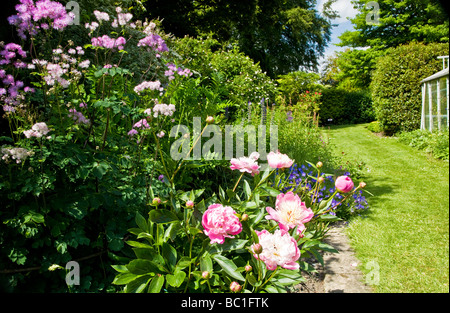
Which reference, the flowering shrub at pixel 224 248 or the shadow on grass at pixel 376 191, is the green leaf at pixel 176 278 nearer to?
the flowering shrub at pixel 224 248

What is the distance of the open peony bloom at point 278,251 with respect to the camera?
1.02 meters

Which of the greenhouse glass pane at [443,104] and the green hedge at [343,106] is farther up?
the green hedge at [343,106]

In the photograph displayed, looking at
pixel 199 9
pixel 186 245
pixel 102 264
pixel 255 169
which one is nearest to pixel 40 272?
pixel 102 264

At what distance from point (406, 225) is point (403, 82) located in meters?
5.54

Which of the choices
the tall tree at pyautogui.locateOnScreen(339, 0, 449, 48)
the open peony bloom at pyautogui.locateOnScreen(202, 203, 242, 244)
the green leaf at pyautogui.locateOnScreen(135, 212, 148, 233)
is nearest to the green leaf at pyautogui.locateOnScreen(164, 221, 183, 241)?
the green leaf at pyautogui.locateOnScreen(135, 212, 148, 233)

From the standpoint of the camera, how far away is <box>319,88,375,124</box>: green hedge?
1204 cm

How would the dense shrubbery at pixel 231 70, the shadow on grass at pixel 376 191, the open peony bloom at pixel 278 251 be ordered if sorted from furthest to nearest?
1. the dense shrubbery at pixel 231 70
2. the shadow on grass at pixel 376 191
3. the open peony bloom at pixel 278 251

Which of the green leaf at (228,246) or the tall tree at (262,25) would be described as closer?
the green leaf at (228,246)

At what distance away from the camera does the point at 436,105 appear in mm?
5207

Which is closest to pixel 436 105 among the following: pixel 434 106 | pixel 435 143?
pixel 434 106

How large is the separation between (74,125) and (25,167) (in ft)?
1.12

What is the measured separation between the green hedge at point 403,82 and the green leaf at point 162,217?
20.3 feet

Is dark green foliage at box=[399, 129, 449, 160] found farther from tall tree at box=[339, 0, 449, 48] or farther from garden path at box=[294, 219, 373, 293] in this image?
garden path at box=[294, 219, 373, 293]
